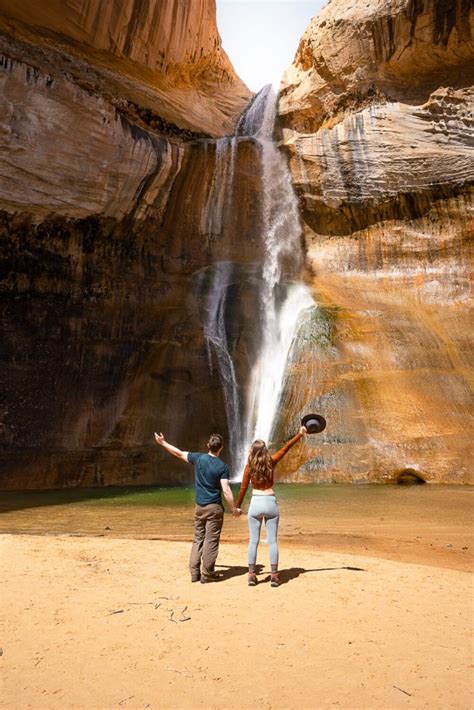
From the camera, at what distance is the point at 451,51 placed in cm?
2044

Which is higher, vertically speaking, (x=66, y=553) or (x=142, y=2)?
(x=142, y=2)

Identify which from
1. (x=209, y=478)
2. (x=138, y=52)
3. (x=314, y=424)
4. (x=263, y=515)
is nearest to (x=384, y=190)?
(x=138, y=52)

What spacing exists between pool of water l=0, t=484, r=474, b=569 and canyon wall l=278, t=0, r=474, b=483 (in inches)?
172

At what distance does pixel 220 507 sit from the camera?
5.34 m

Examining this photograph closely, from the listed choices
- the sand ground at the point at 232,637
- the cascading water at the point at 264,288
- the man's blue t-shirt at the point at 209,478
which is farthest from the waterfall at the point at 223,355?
the sand ground at the point at 232,637

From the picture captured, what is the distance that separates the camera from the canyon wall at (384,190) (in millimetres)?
16562

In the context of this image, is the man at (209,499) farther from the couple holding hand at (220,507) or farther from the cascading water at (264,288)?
the cascading water at (264,288)

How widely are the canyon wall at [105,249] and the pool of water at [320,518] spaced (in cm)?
274

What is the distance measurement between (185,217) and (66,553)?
17.2 metres

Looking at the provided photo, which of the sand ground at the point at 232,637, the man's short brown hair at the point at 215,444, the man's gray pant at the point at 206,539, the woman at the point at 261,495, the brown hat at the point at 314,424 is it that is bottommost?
the sand ground at the point at 232,637

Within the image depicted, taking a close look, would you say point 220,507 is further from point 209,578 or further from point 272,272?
point 272,272

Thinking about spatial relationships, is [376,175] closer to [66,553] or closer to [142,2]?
[142,2]

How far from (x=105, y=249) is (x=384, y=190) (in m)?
10.2

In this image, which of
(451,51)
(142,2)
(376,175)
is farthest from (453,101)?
(142,2)
